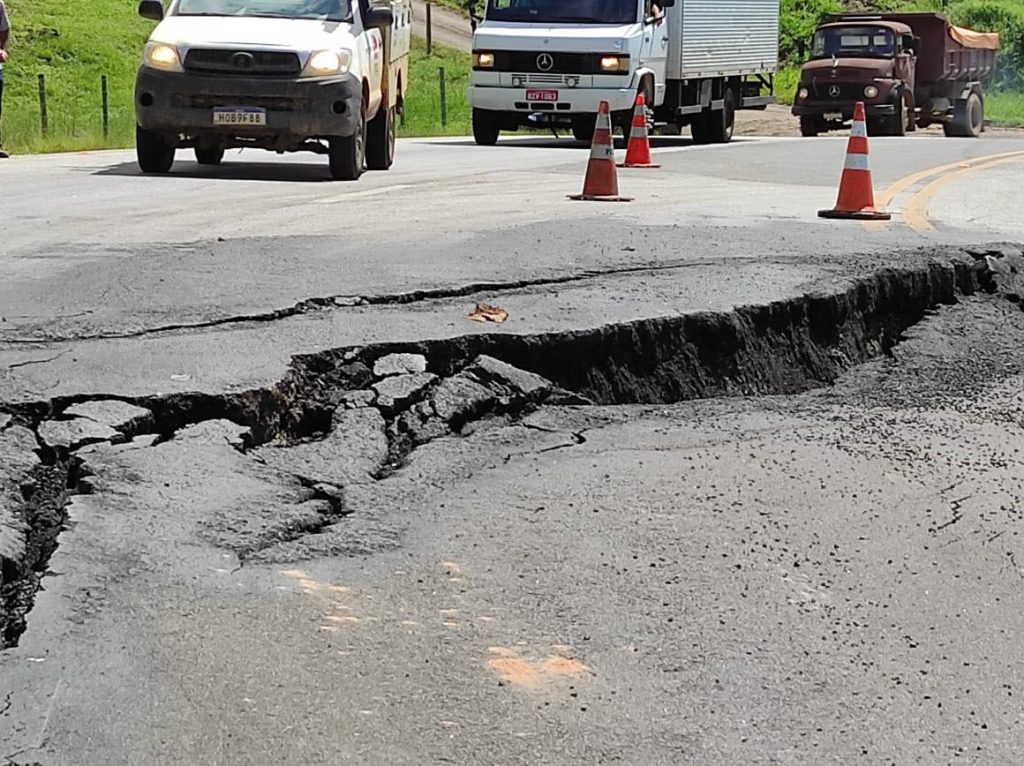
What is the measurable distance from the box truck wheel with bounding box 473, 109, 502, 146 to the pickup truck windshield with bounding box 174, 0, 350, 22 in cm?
798

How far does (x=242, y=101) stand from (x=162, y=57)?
0.77 metres

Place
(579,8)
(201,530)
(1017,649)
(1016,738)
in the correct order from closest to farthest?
1. (1016,738)
2. (1017,649)
3. (201,530)
4. (579,8)

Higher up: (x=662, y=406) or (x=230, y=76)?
(x=230, y=76)

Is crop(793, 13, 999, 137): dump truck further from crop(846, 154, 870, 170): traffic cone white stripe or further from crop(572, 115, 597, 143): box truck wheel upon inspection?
crop(846, 154, 870, 170): traffic cone white stripe

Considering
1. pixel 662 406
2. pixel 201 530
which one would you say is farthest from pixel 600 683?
pixel 662 406

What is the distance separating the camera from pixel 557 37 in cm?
2088

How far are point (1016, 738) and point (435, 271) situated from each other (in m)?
4.93

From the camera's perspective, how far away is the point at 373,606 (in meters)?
3.79

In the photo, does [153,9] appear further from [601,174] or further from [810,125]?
[810,125]

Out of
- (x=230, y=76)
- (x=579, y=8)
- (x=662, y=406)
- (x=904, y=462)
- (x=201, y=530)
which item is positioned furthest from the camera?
(x=579, y=8)

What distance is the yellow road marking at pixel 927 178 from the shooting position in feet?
35.7

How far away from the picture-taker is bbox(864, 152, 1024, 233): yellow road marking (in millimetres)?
10875

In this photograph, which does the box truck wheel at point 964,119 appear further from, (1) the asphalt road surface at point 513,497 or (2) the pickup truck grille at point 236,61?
(1) the asphalt road surface at point 513,497

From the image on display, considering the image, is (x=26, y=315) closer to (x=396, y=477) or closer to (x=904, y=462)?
(x=396, y=477)
